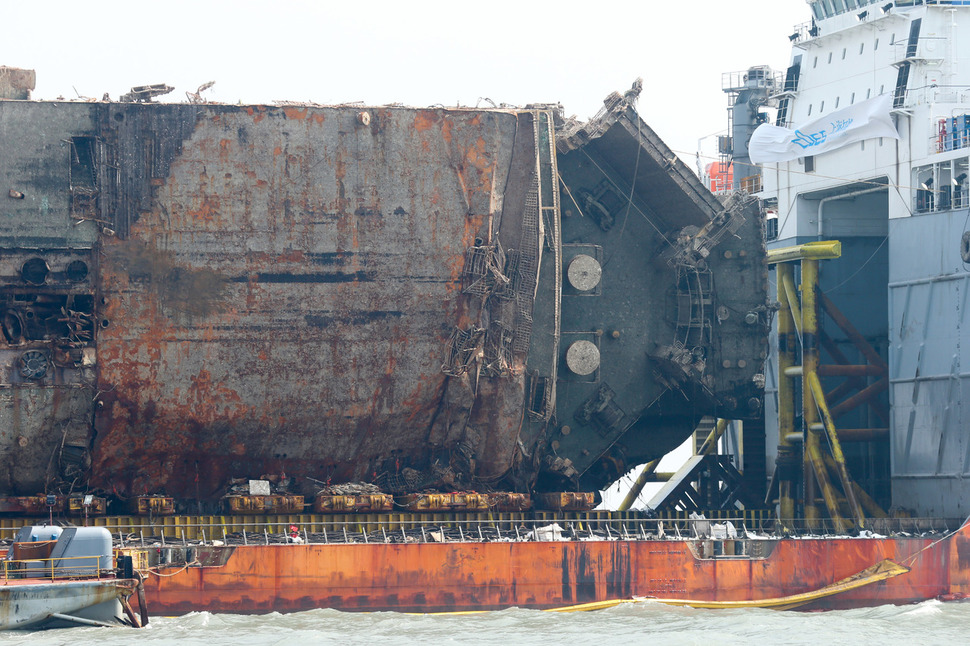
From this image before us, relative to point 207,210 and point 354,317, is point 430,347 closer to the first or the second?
point 354,317

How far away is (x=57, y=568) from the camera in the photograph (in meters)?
31.7

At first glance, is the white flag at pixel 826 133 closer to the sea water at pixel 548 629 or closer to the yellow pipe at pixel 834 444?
the yellow pipe at pixel 834 444

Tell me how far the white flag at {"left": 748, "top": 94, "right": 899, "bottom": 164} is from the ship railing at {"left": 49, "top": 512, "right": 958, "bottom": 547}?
13.3 meters

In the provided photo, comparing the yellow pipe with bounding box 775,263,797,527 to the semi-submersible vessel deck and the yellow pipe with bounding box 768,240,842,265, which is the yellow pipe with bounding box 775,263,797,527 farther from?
the semi-submersible vessel deck

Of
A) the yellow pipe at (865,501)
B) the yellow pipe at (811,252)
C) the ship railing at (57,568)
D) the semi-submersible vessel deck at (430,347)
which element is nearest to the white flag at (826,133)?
the semi-submersible vessel deck at (430,347)

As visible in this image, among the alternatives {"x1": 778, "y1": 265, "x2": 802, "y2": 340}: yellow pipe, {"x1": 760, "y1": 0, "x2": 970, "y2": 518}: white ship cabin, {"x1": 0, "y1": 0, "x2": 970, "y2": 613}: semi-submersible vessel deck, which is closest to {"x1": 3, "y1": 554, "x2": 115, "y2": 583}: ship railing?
{"x1": 0, "y1": 0, "x2": 970, "y2": 613}: semi-submersible vessel deck

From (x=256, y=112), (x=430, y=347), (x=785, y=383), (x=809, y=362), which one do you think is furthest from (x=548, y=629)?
(x=785, y=383)

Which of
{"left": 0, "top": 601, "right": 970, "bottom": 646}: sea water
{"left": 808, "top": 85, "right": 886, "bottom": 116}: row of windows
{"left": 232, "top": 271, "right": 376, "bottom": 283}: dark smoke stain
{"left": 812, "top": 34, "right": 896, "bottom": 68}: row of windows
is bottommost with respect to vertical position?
{"left": 0, "top": 601, "right": 970, "bottom": 646}: sea water

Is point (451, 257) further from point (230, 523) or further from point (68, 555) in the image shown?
point (68, 555)

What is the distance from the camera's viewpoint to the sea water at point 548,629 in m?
30.7

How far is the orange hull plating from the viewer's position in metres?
35.2

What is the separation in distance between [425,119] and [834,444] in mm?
17159

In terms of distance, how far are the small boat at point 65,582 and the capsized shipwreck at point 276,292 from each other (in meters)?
4.46

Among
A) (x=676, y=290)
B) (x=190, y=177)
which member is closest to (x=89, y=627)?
(x=190, y=177)
